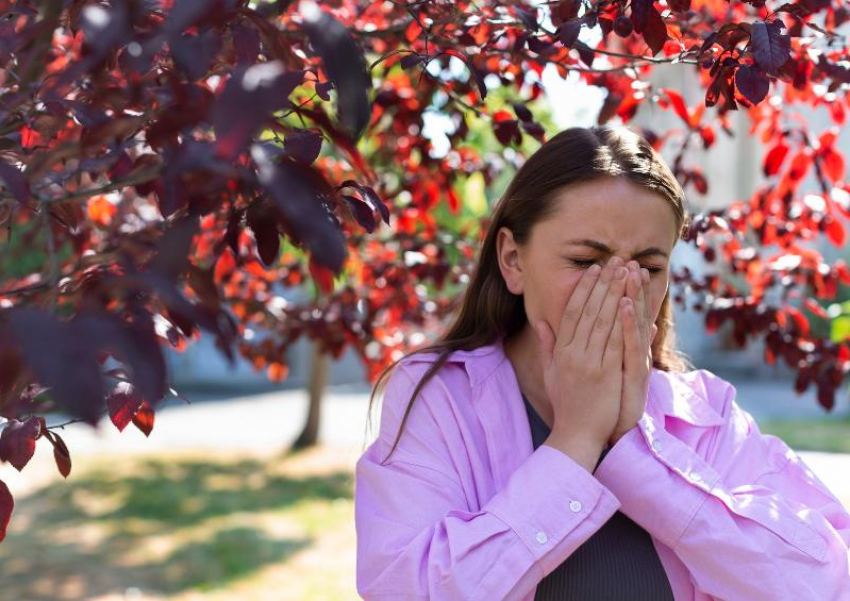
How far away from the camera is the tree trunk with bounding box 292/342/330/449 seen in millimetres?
10031

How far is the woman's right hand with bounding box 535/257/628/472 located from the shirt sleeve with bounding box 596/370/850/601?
0.08 m

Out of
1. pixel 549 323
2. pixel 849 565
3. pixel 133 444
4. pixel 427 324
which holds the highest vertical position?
pixel 549 323

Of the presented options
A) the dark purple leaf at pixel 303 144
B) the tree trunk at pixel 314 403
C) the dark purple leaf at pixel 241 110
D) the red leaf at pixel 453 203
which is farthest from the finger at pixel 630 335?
the tree trunk at pixel 314 403

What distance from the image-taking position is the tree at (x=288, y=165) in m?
0.93

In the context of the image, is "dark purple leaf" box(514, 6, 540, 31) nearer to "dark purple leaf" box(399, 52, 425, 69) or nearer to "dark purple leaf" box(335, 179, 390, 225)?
"dark purple leaf" box(399, 52, 425, 69)

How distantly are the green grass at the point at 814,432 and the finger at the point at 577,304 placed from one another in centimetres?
853

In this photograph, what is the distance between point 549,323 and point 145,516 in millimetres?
6216

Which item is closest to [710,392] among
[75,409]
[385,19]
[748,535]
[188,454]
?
[748,535]

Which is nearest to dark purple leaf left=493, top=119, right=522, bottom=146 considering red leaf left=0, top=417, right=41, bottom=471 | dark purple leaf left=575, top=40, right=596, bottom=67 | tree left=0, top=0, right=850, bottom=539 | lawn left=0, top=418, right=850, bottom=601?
tree left=0, top=0, right=850, bottom=539

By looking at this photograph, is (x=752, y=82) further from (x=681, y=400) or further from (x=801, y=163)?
(x=801, y=163)

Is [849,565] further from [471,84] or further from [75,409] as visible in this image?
[471,84]

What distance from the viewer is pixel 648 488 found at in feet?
5.64

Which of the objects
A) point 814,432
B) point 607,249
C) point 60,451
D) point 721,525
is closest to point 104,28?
point 607,249

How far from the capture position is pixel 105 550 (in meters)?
6.41
